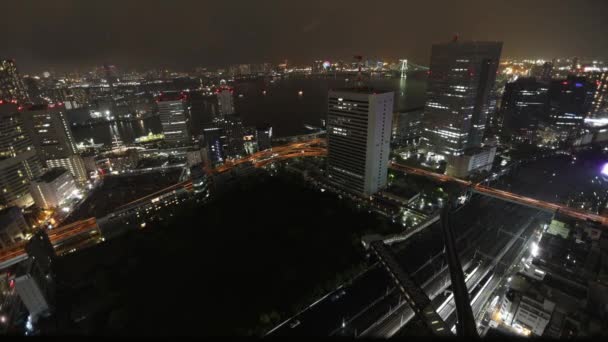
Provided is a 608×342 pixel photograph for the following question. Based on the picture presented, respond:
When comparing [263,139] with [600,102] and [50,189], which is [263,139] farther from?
[600,102]

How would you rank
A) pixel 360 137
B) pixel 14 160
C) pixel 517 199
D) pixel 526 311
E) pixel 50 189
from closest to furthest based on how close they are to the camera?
pixel 526 311
pixel 517 199
pixel 360 137
pixel 50 189
pixel 14 160

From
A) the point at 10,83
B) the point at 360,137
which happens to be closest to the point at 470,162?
the point at 360,137

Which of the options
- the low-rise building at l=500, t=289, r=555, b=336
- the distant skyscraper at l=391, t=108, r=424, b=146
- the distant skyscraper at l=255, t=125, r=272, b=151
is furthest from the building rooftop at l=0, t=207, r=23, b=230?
the distant skyscraper at l=391, t=108, r=424, b=146

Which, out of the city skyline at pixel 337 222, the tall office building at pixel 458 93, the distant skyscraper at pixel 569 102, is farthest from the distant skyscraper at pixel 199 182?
the distant skyscraper at pixel 569 102

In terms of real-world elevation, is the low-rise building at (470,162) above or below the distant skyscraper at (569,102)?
below

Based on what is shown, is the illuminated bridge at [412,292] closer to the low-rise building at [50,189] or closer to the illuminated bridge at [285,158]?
the illuminated bridge at [285,158]

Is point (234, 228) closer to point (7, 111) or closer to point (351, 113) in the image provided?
point (351, 113)

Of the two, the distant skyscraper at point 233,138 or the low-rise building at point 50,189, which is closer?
the low-rise building at point 50,189
